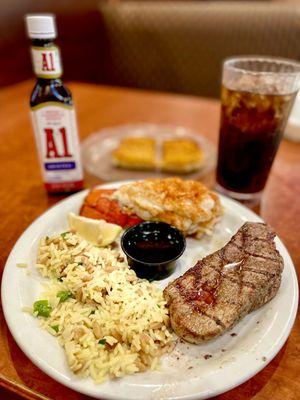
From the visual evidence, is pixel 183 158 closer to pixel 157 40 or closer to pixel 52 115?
pixel 52 115

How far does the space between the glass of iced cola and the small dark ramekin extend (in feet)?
1.96

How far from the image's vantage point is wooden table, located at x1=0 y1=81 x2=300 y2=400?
3.60 feet

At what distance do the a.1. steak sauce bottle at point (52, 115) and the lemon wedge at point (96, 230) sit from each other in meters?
0.40

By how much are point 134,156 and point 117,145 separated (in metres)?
0.34

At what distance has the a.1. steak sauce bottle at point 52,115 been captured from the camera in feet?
5.08

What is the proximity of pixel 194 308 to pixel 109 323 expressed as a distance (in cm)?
31

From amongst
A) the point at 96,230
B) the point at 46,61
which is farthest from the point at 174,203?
the point at 46,61

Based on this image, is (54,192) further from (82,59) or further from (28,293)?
(82,59)

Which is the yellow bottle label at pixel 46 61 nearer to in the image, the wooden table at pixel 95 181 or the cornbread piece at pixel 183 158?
the wooden table at pixel 95 181

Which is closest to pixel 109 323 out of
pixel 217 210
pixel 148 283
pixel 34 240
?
pixel 148 283

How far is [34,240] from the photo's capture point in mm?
1597

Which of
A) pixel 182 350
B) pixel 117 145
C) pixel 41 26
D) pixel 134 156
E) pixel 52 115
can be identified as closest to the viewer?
pixel 182 350

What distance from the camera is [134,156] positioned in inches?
90.8

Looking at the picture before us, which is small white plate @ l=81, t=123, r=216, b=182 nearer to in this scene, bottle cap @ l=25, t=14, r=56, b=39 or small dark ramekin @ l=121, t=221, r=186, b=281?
small dark ramekin @ l=121, t=221, r=186, b=281
